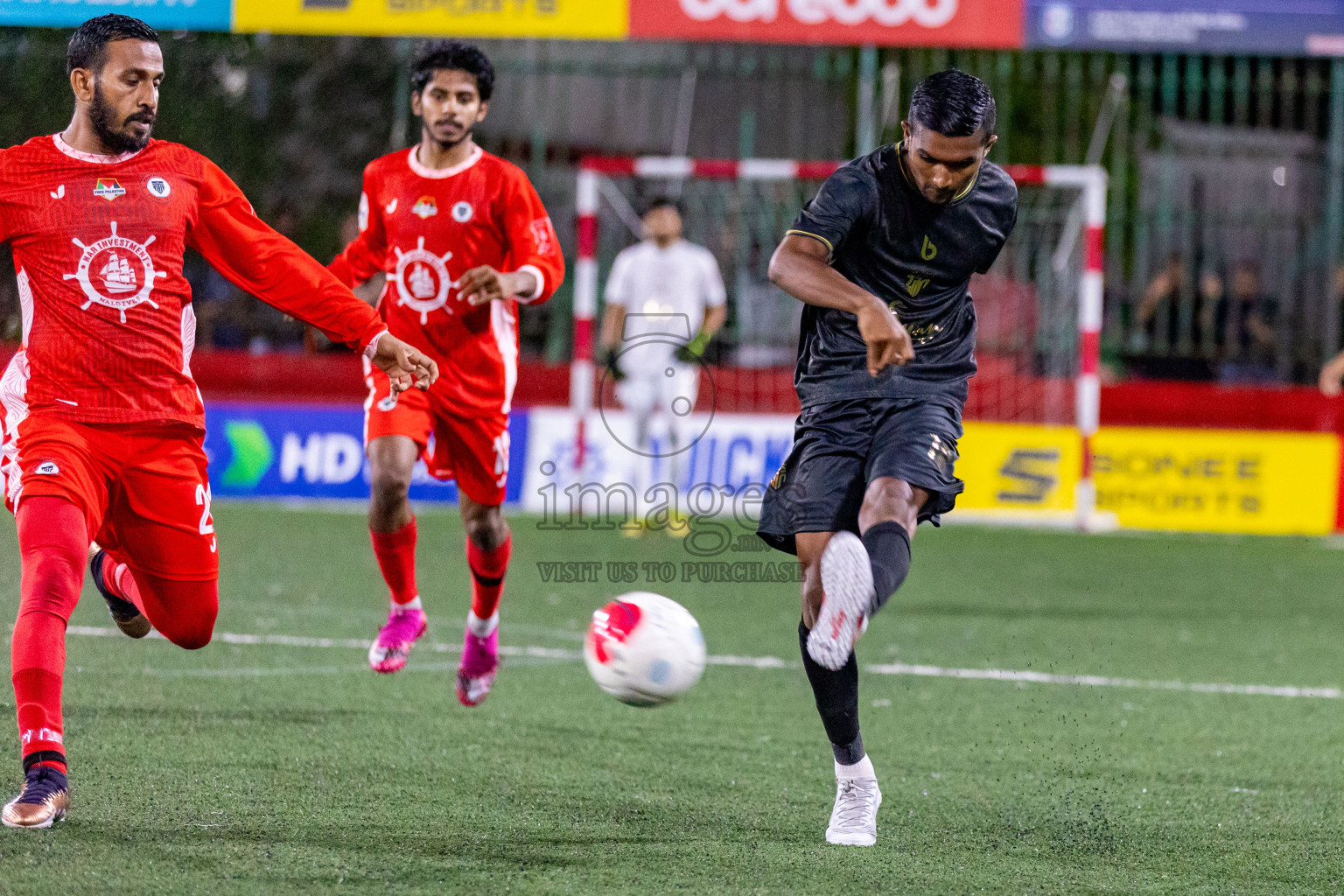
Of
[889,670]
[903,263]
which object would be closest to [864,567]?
[903,263]

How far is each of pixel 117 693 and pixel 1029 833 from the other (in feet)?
11.0

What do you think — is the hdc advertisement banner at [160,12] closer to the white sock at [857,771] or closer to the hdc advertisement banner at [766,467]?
the hdc advertisement banner at [766,467]

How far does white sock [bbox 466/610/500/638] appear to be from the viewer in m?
6.41

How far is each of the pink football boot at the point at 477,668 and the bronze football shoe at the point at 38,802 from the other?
6.70 feet

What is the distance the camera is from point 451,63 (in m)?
6.10

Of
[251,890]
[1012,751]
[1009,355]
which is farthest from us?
[1009,355]

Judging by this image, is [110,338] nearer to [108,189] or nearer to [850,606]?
[108,189]

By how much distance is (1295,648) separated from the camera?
8219 millimetres

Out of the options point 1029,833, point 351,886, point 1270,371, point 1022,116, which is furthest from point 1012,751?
point 1022,116

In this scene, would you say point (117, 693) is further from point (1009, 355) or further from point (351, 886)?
point (1009, 355)

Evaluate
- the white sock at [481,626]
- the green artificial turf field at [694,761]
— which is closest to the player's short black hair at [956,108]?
the green artificial turf field at [694,761]

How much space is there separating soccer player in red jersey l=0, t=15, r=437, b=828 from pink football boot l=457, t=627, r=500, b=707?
5.05 ft

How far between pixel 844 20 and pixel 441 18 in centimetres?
310

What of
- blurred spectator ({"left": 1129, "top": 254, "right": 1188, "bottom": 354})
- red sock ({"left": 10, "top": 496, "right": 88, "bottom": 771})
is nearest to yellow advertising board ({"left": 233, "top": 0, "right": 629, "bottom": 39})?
blurred spectator ({"left": 1129, "top": 254, "right": 1188, "bottom": 354})
